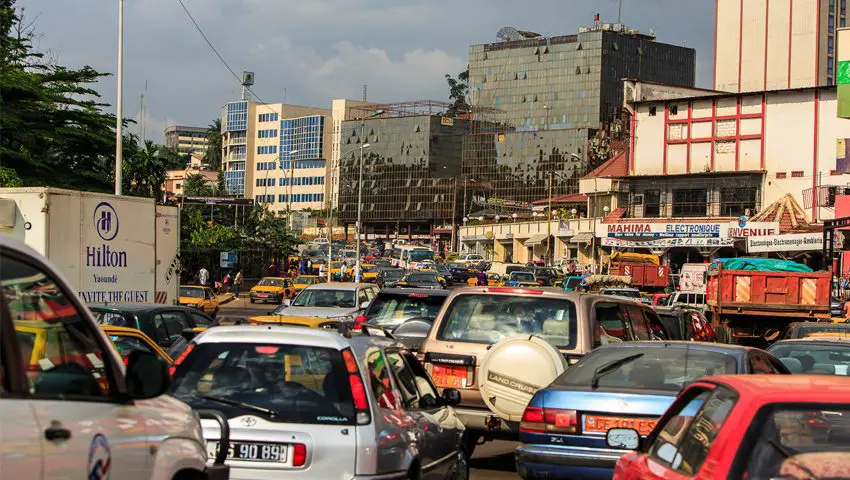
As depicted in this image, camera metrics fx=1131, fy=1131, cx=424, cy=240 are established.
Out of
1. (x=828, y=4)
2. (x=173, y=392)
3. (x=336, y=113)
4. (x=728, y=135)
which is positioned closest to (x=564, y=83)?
(x=336, y=113)

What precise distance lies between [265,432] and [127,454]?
2.06 m

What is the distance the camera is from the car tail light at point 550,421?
8781mm

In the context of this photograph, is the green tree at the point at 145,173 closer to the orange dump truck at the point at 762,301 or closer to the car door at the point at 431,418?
the orange dump truck at the point at 762,301

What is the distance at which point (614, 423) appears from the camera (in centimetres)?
865

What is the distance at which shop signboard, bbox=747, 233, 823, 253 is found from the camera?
41062 mm

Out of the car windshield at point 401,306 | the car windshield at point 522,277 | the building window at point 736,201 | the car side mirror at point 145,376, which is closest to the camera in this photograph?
the car side mirror at point 145,376

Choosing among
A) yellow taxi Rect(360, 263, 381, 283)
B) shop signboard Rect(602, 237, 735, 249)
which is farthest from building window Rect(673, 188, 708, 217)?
yellow taxi Rect(360, 263, 381, 283)

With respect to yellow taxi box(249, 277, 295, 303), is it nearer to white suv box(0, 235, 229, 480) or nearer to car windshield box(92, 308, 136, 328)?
car windshield box(92, 308, 136, 328)

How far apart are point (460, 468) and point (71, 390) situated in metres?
5.17

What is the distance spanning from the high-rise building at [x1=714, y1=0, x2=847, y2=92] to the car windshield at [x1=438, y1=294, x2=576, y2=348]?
8579 centimetres

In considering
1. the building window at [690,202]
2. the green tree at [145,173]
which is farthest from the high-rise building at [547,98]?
the green tree at [145,173]

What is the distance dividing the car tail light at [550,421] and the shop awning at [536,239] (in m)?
85.8

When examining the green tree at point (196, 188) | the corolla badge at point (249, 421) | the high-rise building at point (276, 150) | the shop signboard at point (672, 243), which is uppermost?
the high-rise building at point (276, 150)

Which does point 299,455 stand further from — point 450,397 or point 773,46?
point 773,46
